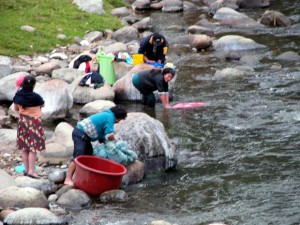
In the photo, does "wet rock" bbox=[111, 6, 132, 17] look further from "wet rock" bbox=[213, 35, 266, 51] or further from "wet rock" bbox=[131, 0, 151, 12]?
"wet rock" bbox=[213, 35, 266, 51]

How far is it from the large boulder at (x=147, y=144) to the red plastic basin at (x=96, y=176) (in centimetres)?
76

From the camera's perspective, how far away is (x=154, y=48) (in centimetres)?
1593

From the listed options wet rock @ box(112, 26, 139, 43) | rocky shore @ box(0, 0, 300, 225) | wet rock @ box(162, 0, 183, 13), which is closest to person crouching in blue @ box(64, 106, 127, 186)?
rocky shore @ box(0, 0, 300, 225)

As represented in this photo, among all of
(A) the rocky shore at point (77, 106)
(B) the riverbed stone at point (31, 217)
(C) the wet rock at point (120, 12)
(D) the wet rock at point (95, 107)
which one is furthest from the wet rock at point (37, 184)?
(C) the wet rock at point (120, 12)

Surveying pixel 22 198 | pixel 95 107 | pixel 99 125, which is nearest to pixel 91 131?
pixel 99 125

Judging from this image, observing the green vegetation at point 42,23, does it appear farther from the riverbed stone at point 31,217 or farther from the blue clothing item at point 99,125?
the riverbed stone at point 31,217

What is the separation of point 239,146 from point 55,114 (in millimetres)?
3791

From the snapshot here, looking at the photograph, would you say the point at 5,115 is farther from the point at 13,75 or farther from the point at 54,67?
the point at 54,67

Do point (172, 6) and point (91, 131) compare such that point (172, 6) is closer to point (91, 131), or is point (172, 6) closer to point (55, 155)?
point (55, 155)

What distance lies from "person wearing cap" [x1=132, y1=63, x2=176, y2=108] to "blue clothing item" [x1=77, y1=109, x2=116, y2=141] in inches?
142

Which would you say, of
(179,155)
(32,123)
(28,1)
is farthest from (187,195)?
(28,1)

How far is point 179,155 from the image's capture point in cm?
1181

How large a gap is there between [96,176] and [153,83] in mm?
4892

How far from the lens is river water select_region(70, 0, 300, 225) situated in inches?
376
